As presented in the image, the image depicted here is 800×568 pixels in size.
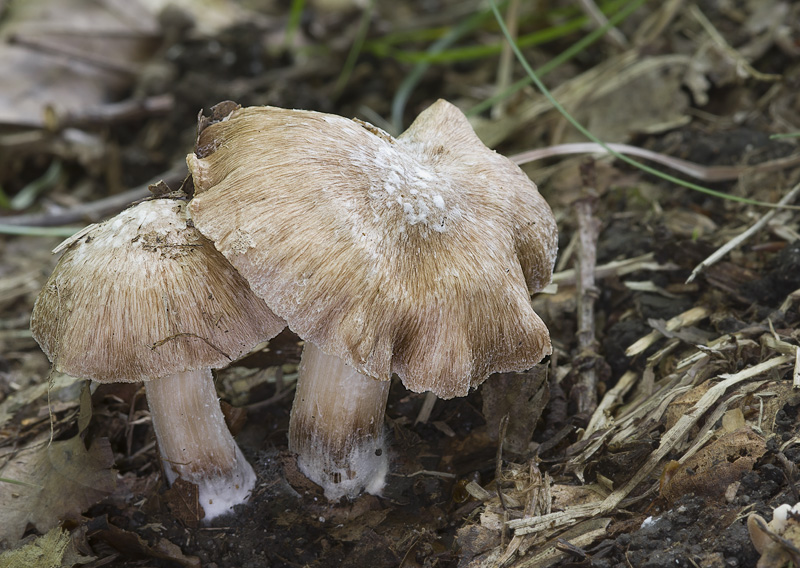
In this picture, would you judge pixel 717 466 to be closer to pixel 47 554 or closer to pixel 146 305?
pixel 146 305

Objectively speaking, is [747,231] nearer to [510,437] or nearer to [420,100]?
[510,437]

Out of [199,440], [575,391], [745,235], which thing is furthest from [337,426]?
[745,235]

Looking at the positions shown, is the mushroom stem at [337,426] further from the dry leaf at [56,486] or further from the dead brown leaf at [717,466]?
the dead brown leaf at [717,466]

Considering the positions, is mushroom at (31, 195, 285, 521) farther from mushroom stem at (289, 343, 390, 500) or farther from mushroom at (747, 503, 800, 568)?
mushroom at (747, 503, 800, 568)

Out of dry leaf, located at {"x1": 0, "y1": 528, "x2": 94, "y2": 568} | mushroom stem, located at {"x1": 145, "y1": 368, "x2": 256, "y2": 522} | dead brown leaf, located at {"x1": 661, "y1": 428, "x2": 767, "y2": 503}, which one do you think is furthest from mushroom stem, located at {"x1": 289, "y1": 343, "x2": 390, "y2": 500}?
dead brown leaf, located at {"x1": 661, "y1": 428, "x2": 767, "y2": 503}

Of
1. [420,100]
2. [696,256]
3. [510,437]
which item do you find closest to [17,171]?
[420,100]

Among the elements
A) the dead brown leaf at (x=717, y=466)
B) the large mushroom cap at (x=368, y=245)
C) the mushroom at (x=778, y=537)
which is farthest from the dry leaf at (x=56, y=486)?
the mushroom at (x=778, y=537)
